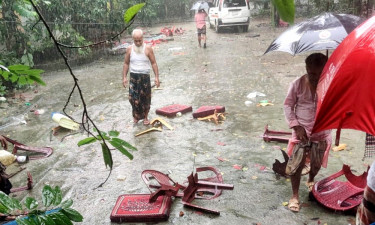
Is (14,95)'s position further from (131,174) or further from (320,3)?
(320,3)

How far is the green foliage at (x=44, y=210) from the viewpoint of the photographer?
1.00 m

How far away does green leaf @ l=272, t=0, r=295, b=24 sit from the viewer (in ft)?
2.19

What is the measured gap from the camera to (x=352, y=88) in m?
1.89

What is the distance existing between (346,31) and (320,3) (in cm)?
1272

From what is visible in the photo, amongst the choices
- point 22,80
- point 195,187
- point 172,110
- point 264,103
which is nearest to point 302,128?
point 195,187

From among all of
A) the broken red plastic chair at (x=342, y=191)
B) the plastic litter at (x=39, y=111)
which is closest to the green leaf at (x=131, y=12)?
the broken red plastic chair at (x=342, y=191)

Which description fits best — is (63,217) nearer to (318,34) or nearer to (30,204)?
(30,204)

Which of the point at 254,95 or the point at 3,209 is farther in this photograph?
the point at 254,95

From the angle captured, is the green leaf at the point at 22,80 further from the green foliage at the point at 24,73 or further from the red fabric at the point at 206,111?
the red fabric at the point at 206,111

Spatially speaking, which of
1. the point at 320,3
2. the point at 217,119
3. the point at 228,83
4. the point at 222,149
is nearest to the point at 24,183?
the point at 222,149

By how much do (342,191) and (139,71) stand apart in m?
3.92

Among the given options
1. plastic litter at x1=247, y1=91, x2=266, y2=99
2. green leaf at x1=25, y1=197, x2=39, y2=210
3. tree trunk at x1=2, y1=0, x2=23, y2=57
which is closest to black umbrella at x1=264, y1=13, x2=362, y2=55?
green leaf at x1=25, y1=197, x2=39, y2=210

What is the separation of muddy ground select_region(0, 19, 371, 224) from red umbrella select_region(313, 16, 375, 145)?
1.80m

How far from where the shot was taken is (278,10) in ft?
2.22
